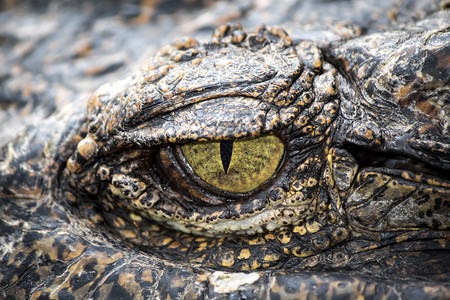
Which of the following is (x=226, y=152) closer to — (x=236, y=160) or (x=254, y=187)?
(x=236, y=160)

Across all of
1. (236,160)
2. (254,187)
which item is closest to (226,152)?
(236,160)

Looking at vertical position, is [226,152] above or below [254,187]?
above

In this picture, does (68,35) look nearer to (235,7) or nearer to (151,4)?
(151,4)

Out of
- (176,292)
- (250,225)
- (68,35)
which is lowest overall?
(176,292)

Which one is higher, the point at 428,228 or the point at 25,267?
the point at 428,228

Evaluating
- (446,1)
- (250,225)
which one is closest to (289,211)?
(250,225)
